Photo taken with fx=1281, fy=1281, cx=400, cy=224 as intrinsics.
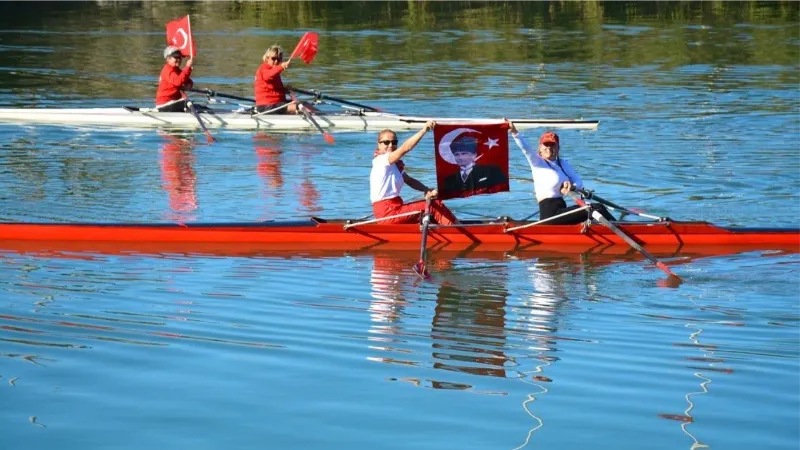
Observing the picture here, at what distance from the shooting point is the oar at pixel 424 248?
11.3 metres

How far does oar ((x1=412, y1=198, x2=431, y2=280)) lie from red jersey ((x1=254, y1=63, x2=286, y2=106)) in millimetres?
8865

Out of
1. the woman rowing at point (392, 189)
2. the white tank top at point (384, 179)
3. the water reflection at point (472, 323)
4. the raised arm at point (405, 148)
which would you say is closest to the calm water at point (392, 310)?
the water reflection at point (472, 323)

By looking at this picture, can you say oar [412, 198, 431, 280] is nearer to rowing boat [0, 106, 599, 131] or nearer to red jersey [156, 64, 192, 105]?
rowing boat [0, 106, 599, 131]

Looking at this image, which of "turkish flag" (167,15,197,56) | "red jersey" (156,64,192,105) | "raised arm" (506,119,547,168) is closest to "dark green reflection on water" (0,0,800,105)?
"red jersey" (156,64,192,105)

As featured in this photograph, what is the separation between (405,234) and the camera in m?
12.3

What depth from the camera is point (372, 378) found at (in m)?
8.00

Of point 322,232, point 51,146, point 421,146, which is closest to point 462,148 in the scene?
point 322,232

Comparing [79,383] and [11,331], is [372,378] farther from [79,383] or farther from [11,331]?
[11,331]

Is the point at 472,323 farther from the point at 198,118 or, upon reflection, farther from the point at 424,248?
the point at 198,118

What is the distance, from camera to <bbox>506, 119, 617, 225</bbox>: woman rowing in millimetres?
12016

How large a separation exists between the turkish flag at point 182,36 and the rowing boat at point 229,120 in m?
1.11

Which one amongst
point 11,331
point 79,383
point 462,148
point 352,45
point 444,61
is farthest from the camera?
point 352,45

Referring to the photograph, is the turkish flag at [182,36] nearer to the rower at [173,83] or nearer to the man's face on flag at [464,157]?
the rower at [173,83]

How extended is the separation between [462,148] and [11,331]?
4.57 metres
